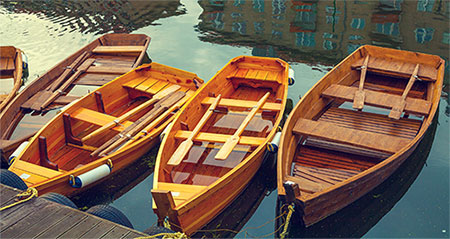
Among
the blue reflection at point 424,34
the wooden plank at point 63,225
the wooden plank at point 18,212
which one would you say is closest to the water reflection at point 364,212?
the wooden plank at point 63,225

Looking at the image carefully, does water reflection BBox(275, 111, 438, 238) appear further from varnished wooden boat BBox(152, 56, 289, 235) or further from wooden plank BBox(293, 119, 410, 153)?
varnished wooden boat BBox(152, 56, 289, 235)

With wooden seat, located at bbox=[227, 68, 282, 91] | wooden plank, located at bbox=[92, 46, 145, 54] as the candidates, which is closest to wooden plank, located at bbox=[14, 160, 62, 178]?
wooden seat, located at bbox=[227, 68, 282, 91]

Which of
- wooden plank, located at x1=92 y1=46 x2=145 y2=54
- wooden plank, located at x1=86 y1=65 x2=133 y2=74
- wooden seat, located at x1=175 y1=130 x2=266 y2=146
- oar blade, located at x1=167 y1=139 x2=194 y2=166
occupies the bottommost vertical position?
wooden seat, located at x1=175 y1=130 x2=266 y2=146

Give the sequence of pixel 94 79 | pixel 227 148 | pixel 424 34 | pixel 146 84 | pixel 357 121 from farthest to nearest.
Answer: pixel 424 34
pixel 94 79
pixel 146 84
pixel 357 121
pixel 227 148

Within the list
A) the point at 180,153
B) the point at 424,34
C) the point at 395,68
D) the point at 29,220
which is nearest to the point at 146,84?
the point at 180,153

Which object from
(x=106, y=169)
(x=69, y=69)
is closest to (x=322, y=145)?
(x=106, y=169)

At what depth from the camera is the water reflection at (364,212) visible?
1007 cm

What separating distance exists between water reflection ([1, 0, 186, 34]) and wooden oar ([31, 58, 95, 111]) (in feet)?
27.2

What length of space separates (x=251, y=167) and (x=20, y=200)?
18.0 feet

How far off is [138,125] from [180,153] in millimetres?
2414

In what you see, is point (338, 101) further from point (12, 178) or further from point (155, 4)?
point (155, 4)

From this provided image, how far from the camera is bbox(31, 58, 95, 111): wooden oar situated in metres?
13.6

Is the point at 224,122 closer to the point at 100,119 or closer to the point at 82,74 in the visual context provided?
the point at 100,119

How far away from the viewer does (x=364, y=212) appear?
10.8 meters
